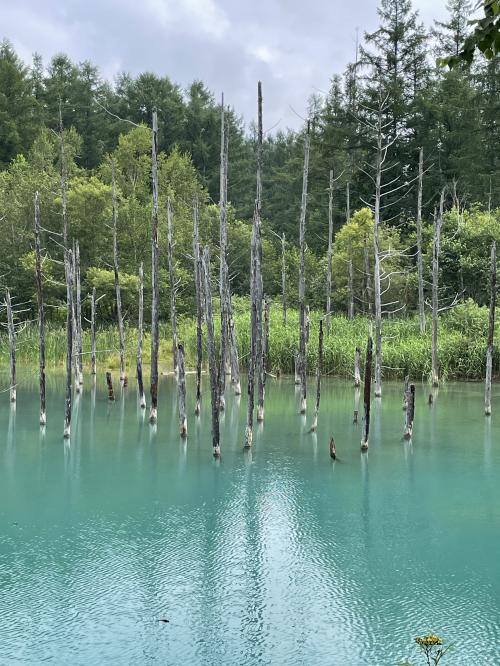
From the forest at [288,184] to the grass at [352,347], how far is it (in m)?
0.16

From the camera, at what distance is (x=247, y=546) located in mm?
8867

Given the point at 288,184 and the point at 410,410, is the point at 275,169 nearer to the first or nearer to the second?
the point at 288,184

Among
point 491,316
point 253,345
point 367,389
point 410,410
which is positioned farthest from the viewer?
point 491,316

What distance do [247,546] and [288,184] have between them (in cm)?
3869

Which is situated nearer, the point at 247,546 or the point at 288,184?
the point at 247,546

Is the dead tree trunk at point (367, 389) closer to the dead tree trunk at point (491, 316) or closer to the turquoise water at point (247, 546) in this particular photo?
the turquoise water at point (247, 546)

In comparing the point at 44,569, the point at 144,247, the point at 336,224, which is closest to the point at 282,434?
the point at 44,569

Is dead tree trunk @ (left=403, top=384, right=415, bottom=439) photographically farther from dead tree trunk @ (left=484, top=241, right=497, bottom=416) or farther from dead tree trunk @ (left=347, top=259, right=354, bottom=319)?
dead tree trunk @ (left=347, top=259, right=354, bottom=319)

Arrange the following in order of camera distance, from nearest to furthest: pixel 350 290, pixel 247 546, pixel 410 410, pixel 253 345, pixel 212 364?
1. pixel 247 546
2. pixel 212 364
3. pixel 253 345
4. pixel 410 410
5. pixel 350 290

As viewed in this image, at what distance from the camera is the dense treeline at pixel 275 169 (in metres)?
28.9

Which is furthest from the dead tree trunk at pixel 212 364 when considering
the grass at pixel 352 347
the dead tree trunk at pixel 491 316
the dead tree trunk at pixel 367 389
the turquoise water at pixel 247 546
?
the grass at pixel 352 347

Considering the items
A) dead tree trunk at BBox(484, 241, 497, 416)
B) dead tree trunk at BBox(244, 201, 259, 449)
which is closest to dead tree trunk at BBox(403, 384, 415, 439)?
dead tree trunk at BBox(484, 241, 497, 416)

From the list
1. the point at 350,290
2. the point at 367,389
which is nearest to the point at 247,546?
the point at 367,389

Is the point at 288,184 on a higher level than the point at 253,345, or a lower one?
higher
